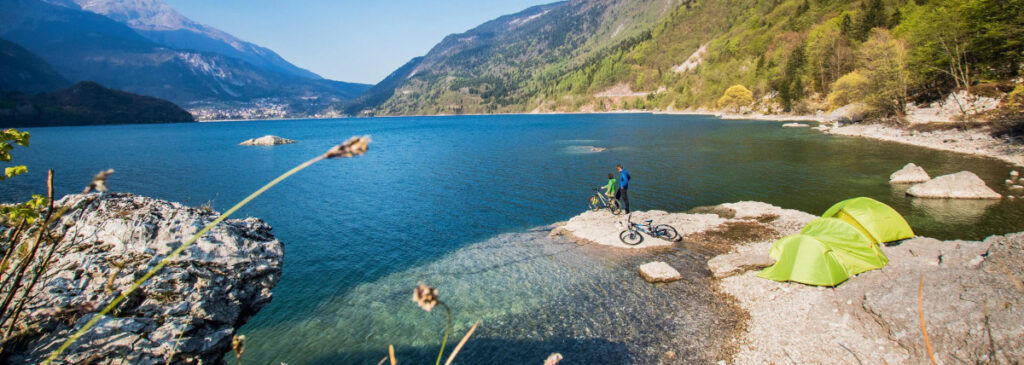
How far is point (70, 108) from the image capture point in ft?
559

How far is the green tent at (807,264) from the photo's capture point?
1323cm

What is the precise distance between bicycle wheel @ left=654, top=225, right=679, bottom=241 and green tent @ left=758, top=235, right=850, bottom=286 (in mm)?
4928

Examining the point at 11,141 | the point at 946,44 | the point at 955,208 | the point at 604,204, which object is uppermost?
the point at 946,44

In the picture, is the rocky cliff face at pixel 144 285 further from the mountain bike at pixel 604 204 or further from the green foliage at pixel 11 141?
the mountain bike at pixel 604 204

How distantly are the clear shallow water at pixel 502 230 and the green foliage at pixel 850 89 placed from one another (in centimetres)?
1713

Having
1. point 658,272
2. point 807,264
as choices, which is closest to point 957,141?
point 807,264

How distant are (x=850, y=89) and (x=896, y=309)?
254 ft

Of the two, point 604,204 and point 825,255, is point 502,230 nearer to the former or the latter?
point 604,204

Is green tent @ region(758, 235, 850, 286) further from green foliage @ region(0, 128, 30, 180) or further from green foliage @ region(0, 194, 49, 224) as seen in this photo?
green foliage @ region(0, 128, 30, 180)

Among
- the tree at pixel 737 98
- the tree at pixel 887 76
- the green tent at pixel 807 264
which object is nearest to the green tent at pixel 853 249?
the green tent at pixel 807 264

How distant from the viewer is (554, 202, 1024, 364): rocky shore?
897 cm

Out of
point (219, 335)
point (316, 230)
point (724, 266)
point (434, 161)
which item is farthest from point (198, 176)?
point (724, 266)

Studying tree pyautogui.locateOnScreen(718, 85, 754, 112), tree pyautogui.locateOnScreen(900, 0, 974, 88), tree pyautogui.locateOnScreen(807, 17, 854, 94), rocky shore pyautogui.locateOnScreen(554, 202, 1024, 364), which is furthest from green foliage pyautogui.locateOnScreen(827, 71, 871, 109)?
rocky shore pyautogui.locateOnScreen(554, 202, 1024, 364)

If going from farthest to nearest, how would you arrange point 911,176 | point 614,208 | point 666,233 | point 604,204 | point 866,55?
point 866,55 → point 911,176 → point 604,204 → point 614,208 → point 666,233
